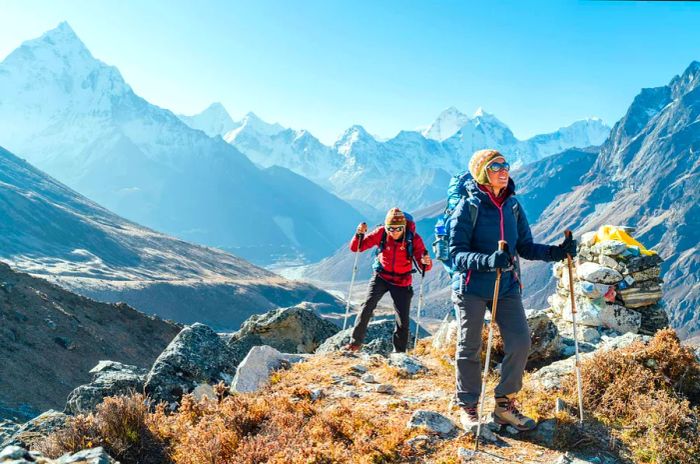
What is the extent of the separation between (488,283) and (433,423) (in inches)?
82.8

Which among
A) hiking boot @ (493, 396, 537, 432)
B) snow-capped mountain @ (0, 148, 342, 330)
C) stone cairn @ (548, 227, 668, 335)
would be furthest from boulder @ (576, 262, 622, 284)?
snow-capped mountain @ (0, 148, 342, 330)

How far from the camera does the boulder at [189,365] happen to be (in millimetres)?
8820

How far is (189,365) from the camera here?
9.45 m

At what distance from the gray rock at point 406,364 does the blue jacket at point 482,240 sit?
3.22m

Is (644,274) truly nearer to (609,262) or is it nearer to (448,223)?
(609,262)

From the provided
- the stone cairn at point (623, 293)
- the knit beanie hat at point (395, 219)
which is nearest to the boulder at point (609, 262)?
the stone cairn at point (623, 293)

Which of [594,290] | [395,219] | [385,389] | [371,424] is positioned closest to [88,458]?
[371,424]

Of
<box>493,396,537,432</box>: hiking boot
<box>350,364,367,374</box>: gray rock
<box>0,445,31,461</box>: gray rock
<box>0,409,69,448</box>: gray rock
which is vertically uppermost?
<box>493,396,537,432</box>: hiking boot

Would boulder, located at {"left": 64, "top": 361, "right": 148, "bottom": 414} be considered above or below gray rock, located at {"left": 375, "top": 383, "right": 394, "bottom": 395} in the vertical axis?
below

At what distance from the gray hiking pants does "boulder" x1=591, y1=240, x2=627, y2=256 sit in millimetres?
8650

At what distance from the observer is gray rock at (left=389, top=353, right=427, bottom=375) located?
9.22m

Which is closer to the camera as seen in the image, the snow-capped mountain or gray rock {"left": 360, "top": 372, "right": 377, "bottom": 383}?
gray rock {"left": 360, "top": 372, "right": 377, "bottom": 383}

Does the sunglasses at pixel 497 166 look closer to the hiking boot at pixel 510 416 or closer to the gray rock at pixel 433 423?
the hiking boot at pixel 510 416

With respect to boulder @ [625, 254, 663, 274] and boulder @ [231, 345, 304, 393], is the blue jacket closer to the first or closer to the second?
boulder @ [231, 345, 304, 393]
